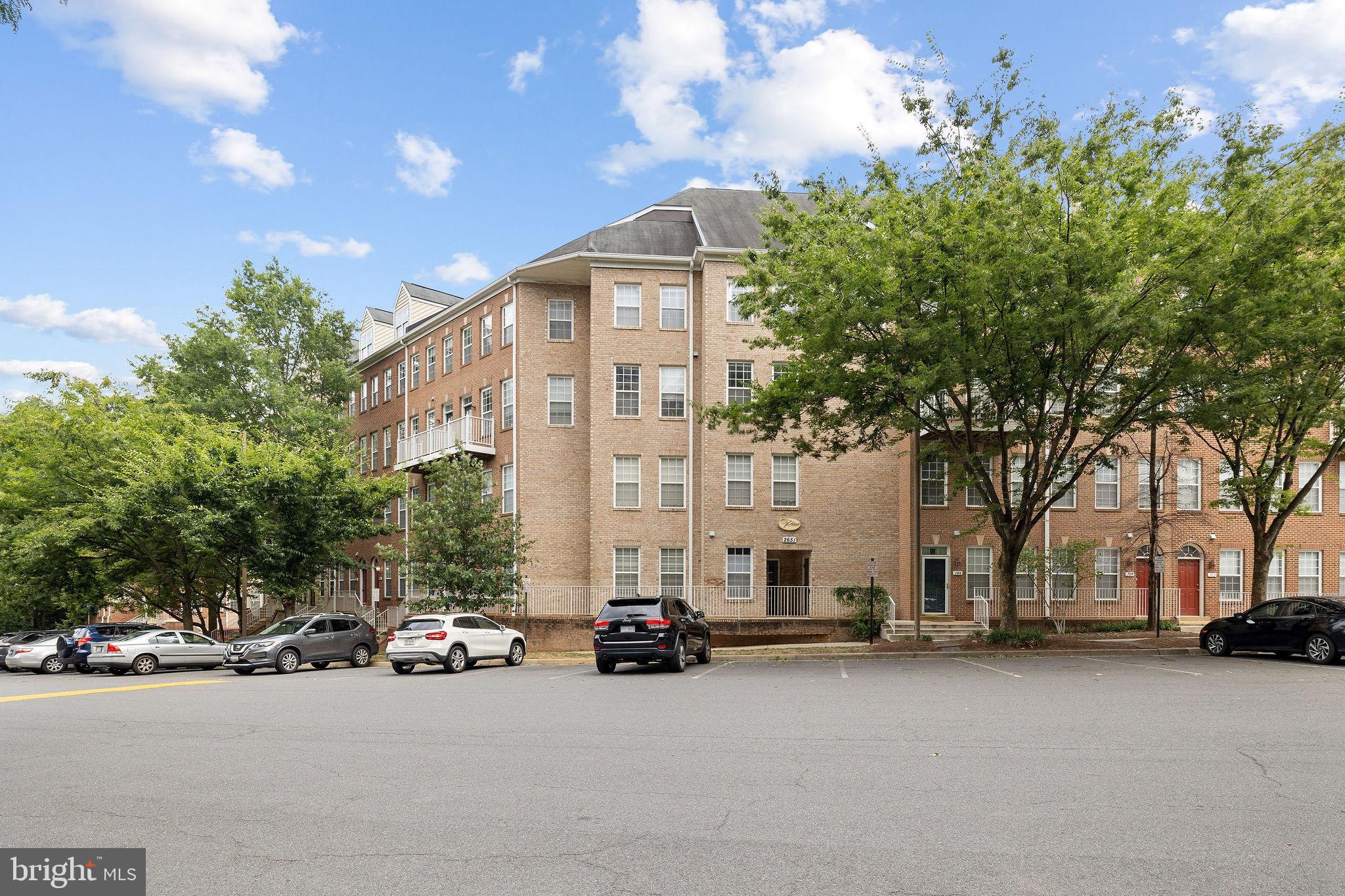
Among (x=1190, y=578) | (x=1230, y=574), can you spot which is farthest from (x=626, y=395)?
(x=1230, y=574)

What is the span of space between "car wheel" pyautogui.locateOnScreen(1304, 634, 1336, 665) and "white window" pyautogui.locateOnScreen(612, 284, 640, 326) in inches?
877

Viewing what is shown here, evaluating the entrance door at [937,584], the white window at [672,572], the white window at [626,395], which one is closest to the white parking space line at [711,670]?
the white window at [672,572]

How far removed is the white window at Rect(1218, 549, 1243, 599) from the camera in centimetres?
3694

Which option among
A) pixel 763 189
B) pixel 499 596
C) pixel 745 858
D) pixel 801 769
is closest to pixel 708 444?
pixel 499 596

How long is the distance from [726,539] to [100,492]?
71.0 feet

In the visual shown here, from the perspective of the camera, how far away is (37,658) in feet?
99.7

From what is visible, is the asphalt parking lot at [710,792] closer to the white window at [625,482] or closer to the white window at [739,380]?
the white window at [625,482]

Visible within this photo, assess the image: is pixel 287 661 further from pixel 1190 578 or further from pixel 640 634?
pixel 1190 578

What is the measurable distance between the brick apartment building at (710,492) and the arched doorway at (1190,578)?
7cm

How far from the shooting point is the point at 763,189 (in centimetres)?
2433

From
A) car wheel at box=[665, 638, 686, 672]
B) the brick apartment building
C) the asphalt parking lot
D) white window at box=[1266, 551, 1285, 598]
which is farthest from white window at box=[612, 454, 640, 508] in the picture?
white window at box=[1266, 551, 1285, 598]

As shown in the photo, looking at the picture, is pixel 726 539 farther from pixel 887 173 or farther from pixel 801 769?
pixel 801 769

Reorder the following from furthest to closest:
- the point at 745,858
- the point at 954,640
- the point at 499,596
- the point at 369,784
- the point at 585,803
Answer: the point at 499,596 → the point at 954,640 → the point at 369,784 → the point at 585,803 → the point at 745,858

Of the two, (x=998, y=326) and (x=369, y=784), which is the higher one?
(x=998, y=326)
